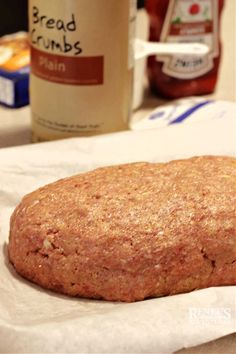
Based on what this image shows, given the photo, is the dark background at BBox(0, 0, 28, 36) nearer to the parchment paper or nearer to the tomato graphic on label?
the tomato graphic on label

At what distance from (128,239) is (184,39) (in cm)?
58

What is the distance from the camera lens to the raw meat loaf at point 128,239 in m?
0.67

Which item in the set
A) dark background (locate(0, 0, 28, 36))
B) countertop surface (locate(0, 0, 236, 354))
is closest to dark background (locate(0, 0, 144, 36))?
dark background (locate(0, 0, 28, 36))

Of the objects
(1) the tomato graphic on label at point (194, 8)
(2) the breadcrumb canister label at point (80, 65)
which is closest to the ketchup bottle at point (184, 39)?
(1) the tomato graphic on label at point (194, 8)

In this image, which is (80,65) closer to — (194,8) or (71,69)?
(71,69)

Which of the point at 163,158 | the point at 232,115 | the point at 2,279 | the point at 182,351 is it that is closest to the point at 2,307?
the point at 2,279

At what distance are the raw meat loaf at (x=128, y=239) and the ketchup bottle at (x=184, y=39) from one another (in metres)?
0.49

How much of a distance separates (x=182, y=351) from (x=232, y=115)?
1.39 feet

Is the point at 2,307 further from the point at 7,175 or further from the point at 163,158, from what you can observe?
the point at 163,158

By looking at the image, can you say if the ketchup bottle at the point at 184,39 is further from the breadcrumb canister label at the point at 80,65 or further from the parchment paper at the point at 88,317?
the parchment paper at the point at 88,317

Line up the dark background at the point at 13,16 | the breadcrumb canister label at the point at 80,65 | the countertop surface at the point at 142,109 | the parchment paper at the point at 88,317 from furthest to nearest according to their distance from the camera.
Result: the dark background at the point at 13,16 → the countertop surface at the point at 142,109 → the breadcrumb canister label at the point at 80,65 → the parchment paper at the point at 88,317

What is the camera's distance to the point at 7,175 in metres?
0.83

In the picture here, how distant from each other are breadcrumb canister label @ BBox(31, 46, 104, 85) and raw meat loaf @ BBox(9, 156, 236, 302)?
0.25 meters

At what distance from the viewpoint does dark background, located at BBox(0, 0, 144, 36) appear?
1512mm
